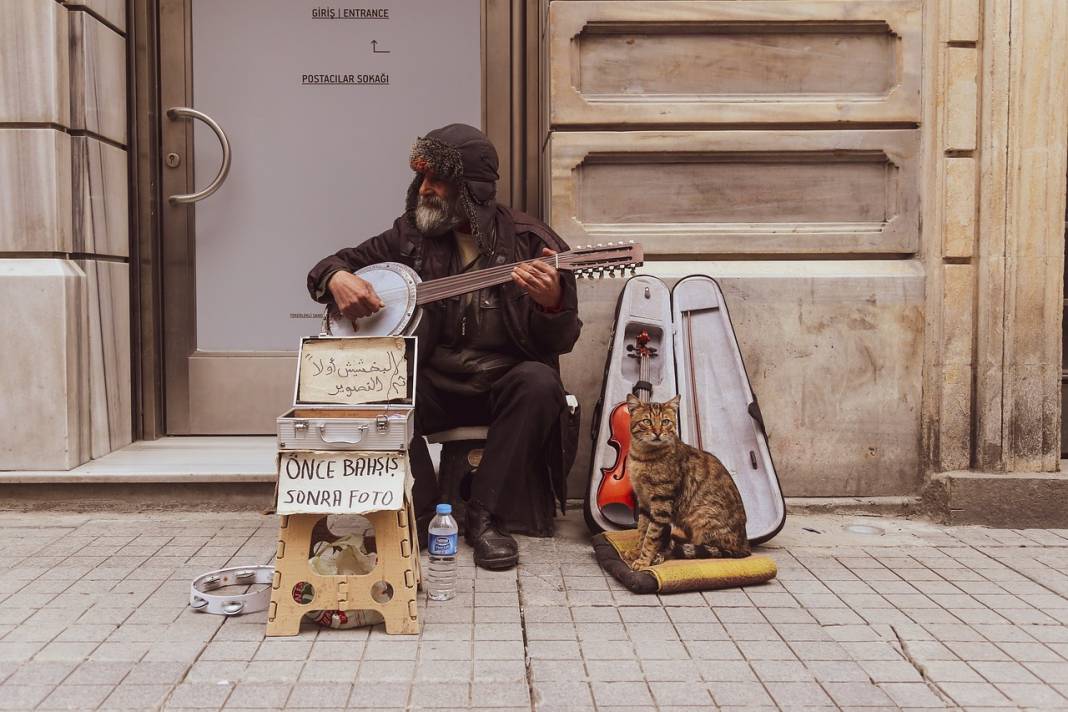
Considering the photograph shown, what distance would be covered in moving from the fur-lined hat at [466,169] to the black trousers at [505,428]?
1.84 feet

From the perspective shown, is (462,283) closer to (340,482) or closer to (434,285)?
(434,285)

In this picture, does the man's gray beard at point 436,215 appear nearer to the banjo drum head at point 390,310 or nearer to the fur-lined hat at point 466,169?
the fur-lined hat at point 466,169

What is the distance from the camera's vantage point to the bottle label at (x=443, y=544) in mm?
3180

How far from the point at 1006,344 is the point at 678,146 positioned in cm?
164

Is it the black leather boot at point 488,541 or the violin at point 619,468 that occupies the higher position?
the violin at point 619,468

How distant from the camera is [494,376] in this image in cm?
396

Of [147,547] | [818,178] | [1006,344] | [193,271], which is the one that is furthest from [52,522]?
[1006,344]

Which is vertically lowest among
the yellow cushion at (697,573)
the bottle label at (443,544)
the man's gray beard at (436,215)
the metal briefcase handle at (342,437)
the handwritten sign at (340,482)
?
the yellow cushion at (697,573)

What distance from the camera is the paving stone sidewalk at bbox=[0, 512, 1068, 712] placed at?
253cm

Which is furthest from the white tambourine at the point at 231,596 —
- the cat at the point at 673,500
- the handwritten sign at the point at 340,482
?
the cat at the point at 673,500

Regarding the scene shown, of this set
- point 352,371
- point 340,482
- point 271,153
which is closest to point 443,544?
point 340,482

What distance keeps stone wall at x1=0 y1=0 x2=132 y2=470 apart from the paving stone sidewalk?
642mm

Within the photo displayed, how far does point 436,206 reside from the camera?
154 inches

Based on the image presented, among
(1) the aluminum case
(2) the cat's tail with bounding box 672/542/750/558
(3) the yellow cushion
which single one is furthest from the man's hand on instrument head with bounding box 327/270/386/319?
(2) the cat's tail with bounding box 672/542/750/558
